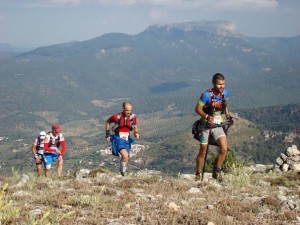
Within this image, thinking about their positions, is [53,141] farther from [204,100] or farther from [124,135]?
[204,100]

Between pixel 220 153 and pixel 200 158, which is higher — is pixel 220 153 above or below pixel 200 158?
above

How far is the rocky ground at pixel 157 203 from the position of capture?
7066mm


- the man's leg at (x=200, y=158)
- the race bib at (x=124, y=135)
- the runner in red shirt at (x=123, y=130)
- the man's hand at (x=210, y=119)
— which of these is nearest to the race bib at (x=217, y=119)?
the man's hand at (x=210, y=119)

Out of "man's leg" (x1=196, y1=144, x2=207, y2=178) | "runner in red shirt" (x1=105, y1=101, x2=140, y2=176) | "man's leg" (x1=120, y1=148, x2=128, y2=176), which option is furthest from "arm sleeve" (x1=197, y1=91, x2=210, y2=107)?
"man's leg" (x1=120, y1=148, x2=128, y2=176)

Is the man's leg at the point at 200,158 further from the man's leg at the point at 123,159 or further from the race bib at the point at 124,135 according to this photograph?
the race bib at the point at 124,135

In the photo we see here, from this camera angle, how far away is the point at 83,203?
812cm

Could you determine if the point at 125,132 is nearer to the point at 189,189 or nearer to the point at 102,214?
the point at 189,189

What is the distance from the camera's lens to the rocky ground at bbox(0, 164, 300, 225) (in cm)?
707

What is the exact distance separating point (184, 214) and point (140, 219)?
827mm

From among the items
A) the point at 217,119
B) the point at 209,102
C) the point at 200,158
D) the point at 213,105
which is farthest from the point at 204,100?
the point at 200,158

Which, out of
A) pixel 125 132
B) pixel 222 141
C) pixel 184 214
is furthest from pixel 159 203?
pixel 125 132

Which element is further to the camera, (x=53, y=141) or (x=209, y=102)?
(x=53, y=141)

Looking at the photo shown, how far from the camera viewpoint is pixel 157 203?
8.52 metres

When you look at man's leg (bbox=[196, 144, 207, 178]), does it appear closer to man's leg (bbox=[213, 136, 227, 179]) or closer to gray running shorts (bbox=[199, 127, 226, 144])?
gray running shorts (bbox=[199, 127, 226, 144])
